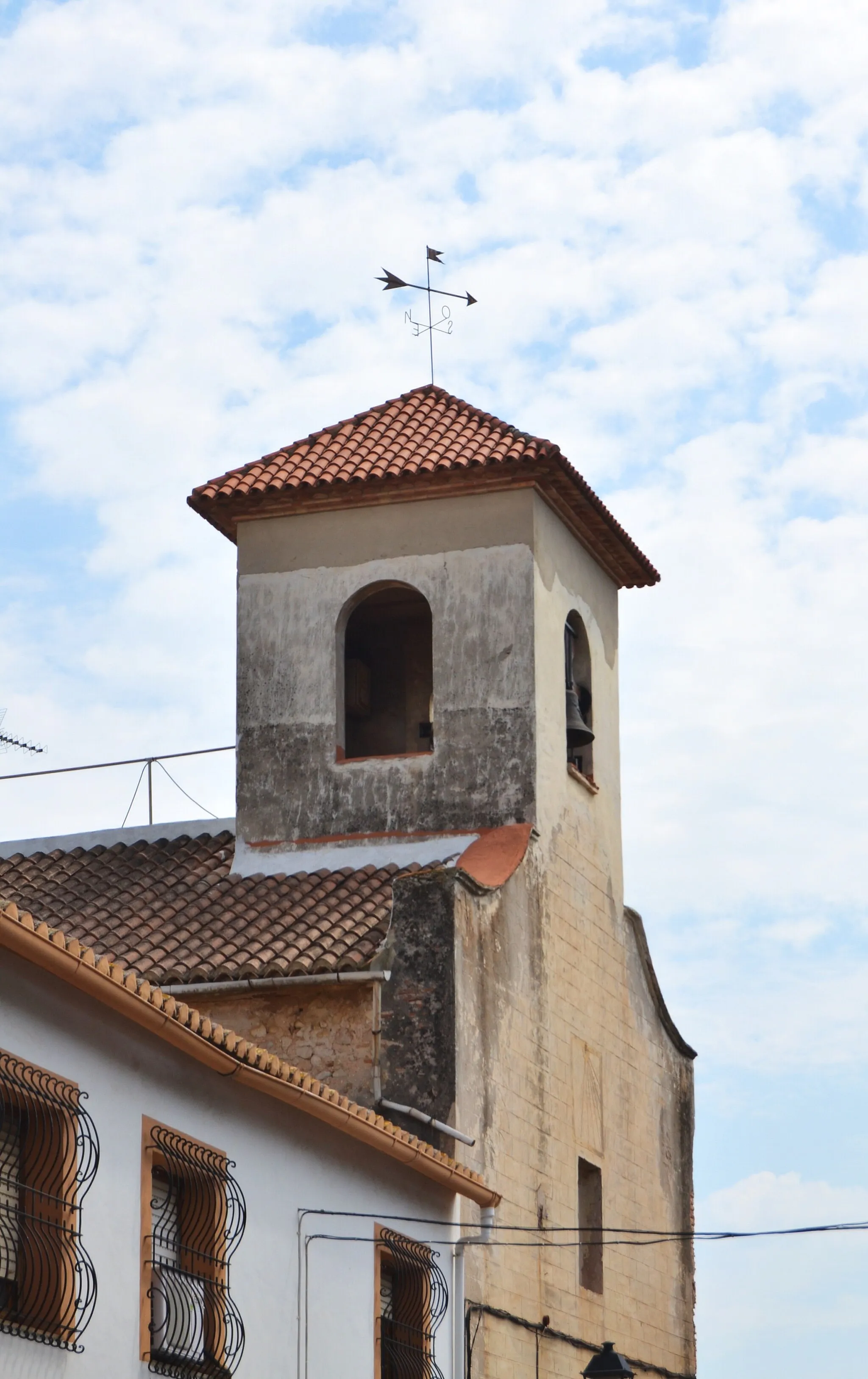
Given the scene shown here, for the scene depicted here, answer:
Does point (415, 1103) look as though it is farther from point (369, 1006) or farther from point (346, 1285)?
point (346, 1285)

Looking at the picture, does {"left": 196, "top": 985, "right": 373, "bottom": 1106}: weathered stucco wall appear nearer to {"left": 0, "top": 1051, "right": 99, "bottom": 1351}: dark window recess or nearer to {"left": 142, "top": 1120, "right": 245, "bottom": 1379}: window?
{"left": 142, "top": 1120, "right": 245, "bottom": 1379}: window

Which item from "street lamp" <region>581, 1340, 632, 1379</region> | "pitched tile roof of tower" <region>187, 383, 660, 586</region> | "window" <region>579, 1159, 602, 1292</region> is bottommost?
"street lamp" <region>581, 1340, 632, 1379</region>

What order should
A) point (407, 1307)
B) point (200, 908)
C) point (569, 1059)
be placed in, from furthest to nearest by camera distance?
point (569, 1059), point (200, 908), point (407, 1307)

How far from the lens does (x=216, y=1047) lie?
40.8 ft

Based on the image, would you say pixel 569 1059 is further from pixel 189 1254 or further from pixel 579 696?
pixel 189 1254

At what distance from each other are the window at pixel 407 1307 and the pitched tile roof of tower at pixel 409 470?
7197 millimetres

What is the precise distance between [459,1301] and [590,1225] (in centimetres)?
328

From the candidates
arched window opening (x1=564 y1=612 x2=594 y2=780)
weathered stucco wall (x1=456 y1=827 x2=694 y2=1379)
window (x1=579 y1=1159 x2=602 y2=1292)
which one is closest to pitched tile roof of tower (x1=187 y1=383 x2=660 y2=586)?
arched window opening (x1=564 y1=612 x2=594 y2=780)

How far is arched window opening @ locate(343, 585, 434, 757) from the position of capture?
21.2 m

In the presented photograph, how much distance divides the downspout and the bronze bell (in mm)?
5287

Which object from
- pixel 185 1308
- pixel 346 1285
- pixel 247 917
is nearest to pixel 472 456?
pixel 247 917

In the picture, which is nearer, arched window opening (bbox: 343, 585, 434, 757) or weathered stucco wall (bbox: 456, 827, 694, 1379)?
weathered stucco wall (bbox: 456, 827, 694, 1379)

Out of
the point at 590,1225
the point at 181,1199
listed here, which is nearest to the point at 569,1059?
the point at 590,1225

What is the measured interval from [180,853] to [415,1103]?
14.1 feet
